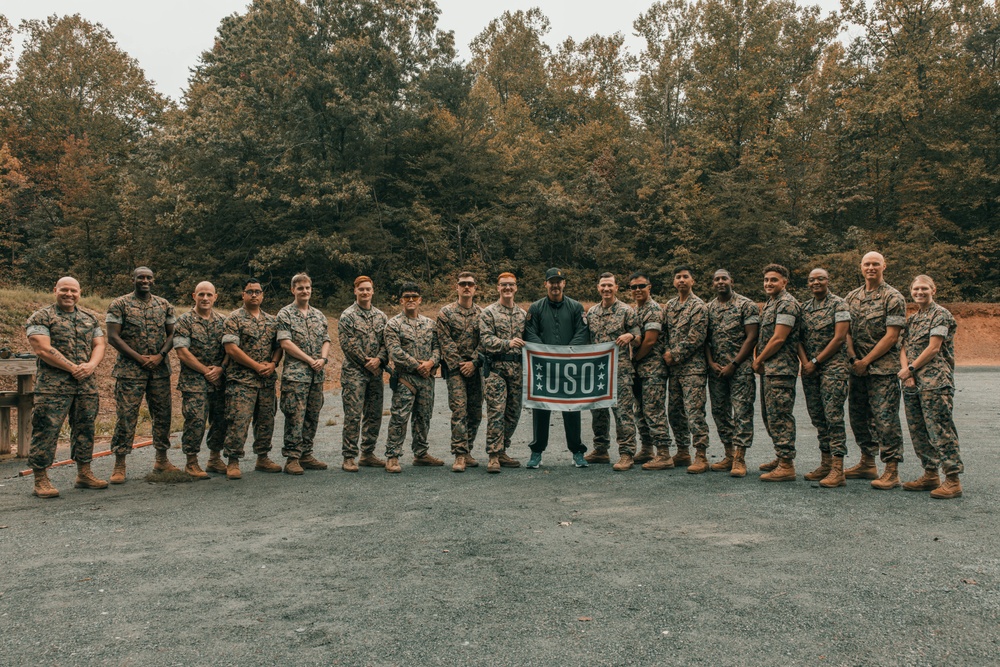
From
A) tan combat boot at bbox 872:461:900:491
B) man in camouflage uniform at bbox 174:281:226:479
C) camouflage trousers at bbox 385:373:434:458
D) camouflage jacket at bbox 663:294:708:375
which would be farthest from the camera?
camouflage trousers at bbox 385:373:434:458

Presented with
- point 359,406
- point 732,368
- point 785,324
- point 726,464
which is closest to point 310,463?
point 359,406

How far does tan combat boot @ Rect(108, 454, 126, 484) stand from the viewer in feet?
26.6

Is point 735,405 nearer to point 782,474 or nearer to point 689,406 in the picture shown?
point 689,406

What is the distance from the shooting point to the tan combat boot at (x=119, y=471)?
8.10m

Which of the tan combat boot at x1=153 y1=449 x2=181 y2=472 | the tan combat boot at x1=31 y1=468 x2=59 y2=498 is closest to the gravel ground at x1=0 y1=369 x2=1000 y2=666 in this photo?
the tan combat boot at x1=31 y1=468 x2=59 y2=498

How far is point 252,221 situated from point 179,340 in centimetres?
3167

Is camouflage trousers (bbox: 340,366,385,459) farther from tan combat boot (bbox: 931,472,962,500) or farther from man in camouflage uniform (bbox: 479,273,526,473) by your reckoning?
tan combat boot (bbox: 931,472,962,500)

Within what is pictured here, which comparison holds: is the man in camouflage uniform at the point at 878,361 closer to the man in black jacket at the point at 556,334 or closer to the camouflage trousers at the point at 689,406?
the camouflage trousers at the point at 689,406

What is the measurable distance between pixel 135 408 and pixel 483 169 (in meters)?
35.5

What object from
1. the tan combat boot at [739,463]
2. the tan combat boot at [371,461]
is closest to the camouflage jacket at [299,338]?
the tan combat boot at [371,461]

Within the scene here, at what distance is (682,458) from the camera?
8.70 meters

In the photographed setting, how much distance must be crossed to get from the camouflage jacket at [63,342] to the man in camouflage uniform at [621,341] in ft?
17.9

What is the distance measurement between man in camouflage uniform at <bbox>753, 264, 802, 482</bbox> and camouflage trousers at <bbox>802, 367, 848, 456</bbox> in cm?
22

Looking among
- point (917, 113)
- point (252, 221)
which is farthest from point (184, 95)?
point (917, 113)
